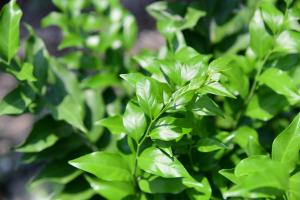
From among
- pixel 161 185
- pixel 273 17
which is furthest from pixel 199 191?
→ pixel 273 17

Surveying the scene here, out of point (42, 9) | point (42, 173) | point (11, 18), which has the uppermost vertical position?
point (11, 18)

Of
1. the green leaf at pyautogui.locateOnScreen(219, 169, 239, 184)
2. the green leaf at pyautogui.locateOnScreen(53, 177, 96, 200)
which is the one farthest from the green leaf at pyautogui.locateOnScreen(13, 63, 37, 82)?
the green leaf at pyautogui.locateOnScreen(219, 169, 239, 184)

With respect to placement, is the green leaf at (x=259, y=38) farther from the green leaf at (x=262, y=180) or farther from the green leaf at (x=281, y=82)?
the green leaf at (x=262, y=180)

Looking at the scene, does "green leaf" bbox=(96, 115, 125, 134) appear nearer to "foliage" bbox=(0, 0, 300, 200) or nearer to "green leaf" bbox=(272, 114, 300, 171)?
"foliage" bbox=(0, 0, 300, 200)

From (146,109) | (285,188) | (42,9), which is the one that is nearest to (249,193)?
(285,188)

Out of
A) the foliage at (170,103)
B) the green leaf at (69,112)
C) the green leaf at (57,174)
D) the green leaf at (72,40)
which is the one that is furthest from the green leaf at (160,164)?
the green leaf at (72,40)

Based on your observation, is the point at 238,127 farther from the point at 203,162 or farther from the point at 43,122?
the point at 43,122
